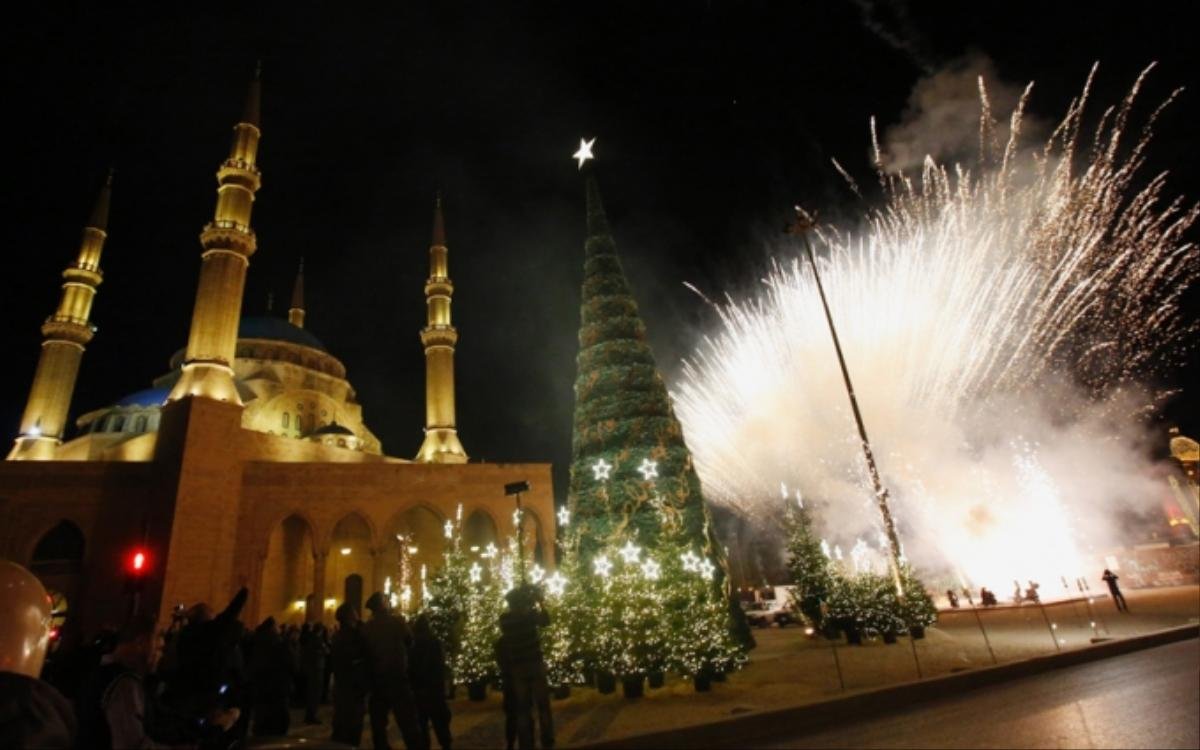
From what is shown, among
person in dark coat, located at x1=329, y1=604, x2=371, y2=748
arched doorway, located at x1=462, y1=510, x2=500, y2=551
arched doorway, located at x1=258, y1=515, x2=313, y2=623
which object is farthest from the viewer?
arched doorway, located at x1=462, y1=510, x2=500, y2=551

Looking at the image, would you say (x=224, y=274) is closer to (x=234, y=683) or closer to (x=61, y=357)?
(x=61, y=357)

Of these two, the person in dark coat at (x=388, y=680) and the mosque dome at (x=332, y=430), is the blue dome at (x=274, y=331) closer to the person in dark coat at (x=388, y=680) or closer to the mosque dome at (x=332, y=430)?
the mosque dome at (x=332, y=430)

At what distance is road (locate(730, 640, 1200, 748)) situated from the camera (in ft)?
15.6

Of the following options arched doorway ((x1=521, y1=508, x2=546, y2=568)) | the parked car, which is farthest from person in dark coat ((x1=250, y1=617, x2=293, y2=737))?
arched doorway ((x1=521, y1=508, x2=546, y2=568))

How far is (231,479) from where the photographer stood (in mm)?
23688

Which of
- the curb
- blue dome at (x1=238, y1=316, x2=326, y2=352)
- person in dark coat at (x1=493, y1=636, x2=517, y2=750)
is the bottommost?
the curb

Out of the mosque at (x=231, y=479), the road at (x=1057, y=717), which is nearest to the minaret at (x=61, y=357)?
the mosque at (x=231, y=479)

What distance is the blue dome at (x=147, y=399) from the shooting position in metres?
32.2

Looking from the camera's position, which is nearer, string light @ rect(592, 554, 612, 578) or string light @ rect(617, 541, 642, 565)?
string light @ rect(592, 554, 612, 578)

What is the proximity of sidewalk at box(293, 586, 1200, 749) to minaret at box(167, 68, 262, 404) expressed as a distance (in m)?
18.6

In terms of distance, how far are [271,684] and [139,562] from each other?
476 centimetres

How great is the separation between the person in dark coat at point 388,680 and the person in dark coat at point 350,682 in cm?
15

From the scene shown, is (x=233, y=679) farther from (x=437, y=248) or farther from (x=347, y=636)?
(x=437, y=248)

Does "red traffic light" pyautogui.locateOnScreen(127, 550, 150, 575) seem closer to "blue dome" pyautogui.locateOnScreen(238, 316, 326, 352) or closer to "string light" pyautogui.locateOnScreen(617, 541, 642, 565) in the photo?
"string light" pyautogui.locateOnScreen(617, 541, 642, 565)
